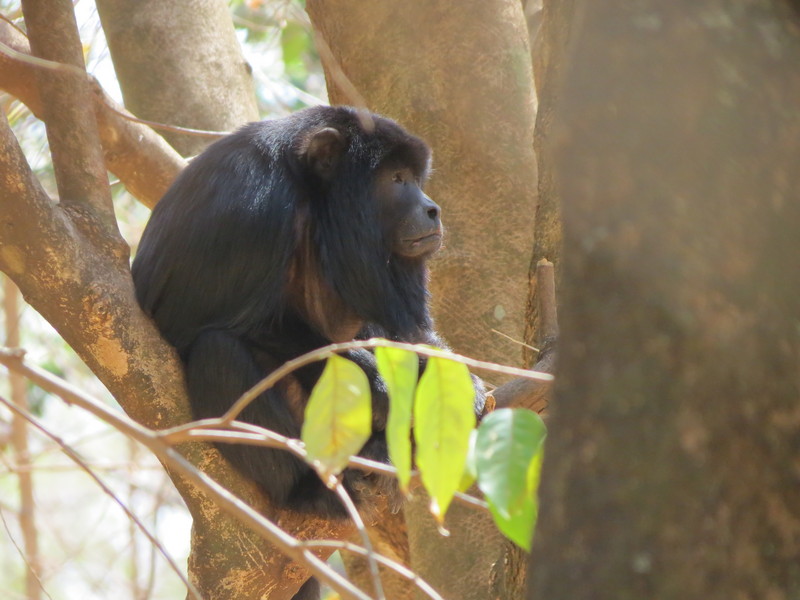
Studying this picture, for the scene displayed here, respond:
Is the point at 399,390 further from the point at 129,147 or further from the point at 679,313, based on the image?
the point at 129,147

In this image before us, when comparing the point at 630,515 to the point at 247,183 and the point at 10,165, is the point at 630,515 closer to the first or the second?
the point at 10,165

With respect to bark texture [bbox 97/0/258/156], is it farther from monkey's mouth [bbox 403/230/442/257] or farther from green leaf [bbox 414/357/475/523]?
green leaf [bbox 414/357/475/523]

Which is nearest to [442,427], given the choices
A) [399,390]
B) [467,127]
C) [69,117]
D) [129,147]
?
[399,390]

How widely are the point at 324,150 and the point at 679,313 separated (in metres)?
3.05

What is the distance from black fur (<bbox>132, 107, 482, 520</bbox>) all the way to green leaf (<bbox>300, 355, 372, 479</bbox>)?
154 cm

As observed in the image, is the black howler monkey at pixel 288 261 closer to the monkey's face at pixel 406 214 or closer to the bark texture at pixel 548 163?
the monkey's face at pixel 406 214

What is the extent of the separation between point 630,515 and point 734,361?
233mm

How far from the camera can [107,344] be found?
284 centimetres

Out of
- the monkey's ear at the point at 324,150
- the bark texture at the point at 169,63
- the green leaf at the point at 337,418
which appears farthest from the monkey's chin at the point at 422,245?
the green leaf at the point at 337,418

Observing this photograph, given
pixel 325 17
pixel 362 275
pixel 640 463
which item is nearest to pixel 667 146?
pixel 640 463

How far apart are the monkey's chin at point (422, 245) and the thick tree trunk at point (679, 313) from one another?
2.78 metres

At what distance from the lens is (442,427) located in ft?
4.99

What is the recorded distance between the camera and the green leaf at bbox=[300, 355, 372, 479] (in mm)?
1517

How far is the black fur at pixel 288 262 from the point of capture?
3398 millimetres
